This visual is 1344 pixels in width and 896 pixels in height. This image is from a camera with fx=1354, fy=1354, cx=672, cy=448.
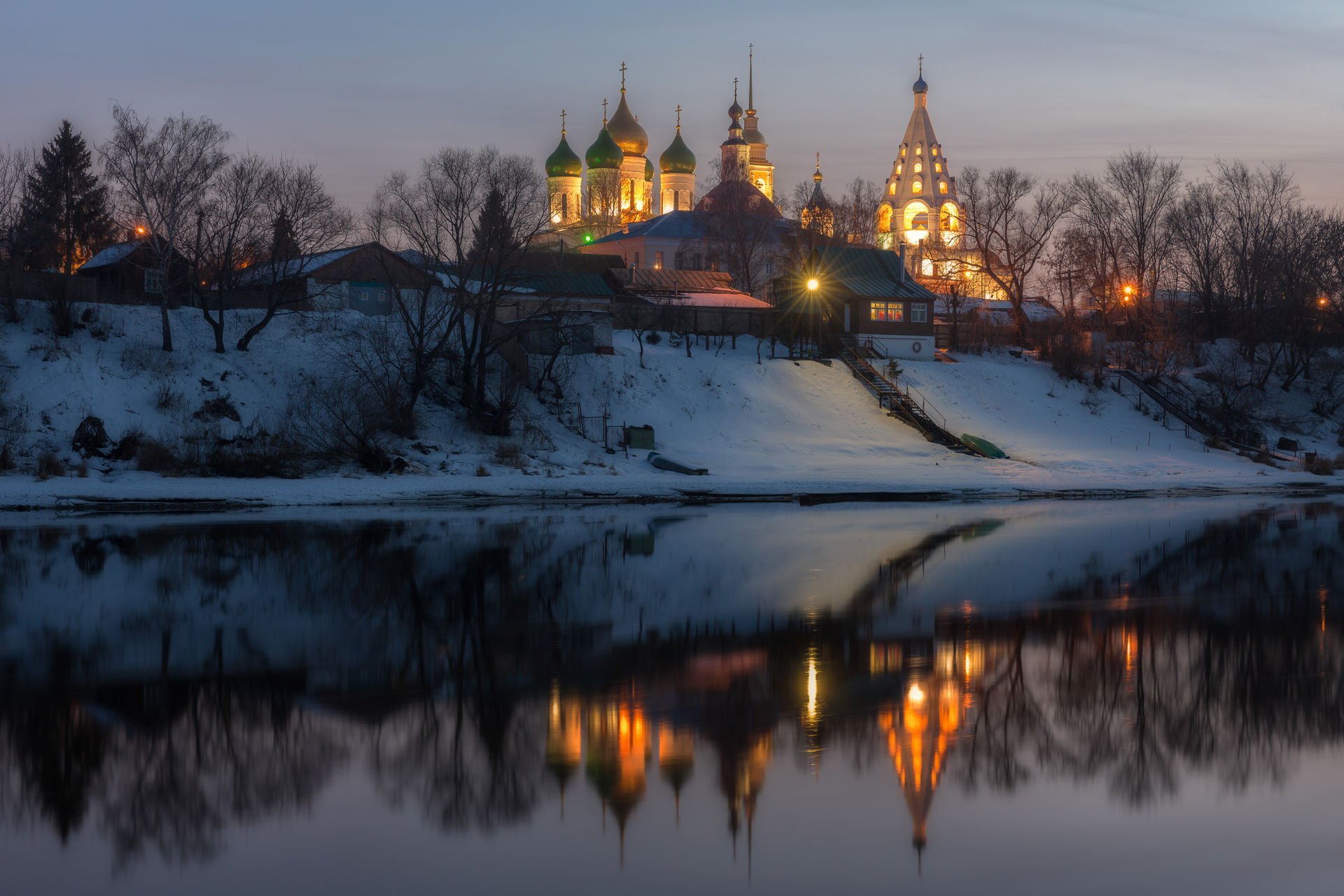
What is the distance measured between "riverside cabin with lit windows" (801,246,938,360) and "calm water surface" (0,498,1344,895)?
3283cm

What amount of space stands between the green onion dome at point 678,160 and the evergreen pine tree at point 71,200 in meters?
52.0

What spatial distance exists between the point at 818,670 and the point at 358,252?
37.1 metres

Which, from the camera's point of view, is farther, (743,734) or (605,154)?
(605,154)

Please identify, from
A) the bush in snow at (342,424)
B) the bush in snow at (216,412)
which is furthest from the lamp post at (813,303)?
the bush in snow at (216,412)

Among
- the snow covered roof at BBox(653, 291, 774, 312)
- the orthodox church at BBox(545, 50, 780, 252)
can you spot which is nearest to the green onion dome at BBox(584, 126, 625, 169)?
the orthodox church at BBox(545, 50, 780, 252)

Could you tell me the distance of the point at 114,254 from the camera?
4700 centimetres

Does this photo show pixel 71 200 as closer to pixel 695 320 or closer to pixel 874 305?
pixel 695 320

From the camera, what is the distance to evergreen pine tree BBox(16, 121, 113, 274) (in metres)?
56.8

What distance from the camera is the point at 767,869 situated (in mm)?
8398

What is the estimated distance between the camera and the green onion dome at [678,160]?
10494 cm

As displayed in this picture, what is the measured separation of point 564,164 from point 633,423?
6108 centimetres

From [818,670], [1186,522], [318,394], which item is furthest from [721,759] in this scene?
[318,394]

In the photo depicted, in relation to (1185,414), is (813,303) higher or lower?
higher

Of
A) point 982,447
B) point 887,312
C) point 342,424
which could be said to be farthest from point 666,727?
point 887,312
